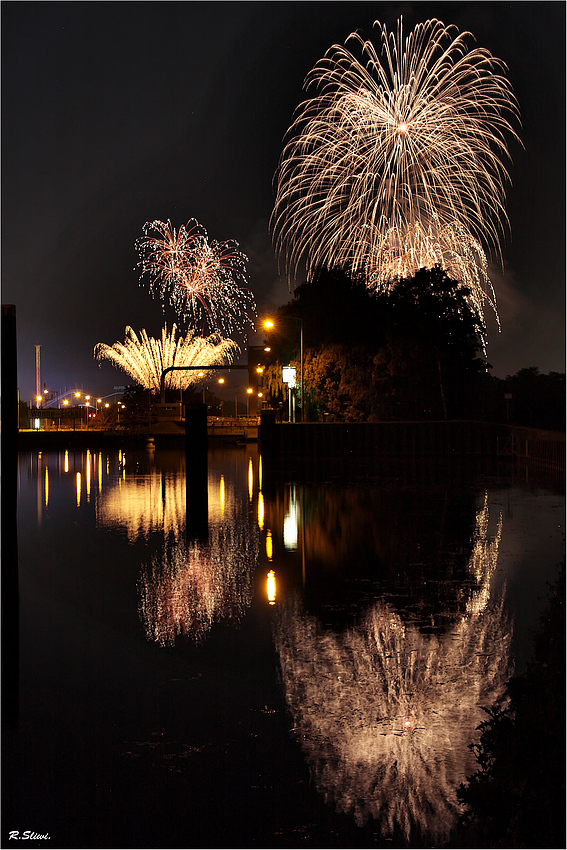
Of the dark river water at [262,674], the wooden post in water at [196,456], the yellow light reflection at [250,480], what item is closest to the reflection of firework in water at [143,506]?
the dark river water at [262,674]

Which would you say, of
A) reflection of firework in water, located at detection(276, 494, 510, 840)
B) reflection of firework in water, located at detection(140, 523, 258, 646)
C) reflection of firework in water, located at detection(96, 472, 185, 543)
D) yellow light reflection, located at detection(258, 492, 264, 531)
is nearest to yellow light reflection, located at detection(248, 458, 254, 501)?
yellow light reflection, located at detection(258, 492, 264, 531)

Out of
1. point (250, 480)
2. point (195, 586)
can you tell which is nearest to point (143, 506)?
point (250, 480)

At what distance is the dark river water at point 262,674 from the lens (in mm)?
4508

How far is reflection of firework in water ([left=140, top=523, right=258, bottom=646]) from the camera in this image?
830cm

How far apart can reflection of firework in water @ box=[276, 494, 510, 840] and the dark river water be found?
2 centimetres

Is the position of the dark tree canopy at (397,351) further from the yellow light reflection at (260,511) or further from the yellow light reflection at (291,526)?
the yellow light reflection at (291,526)

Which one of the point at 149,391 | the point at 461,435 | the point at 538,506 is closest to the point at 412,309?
the point at 461,435

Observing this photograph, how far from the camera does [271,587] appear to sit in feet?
32.5

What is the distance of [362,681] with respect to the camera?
21.0ft

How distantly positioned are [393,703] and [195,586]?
448 centimetres

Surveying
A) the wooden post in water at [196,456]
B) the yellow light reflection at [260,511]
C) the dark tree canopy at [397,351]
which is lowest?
the yellow light reflection at [260,511]

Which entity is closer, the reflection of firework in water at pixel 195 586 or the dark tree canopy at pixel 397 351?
the reflection of firework in water at pixel 195 586

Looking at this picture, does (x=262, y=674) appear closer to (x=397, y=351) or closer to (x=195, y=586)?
(x=195, y=586)

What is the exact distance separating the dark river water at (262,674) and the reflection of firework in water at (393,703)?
17mm
